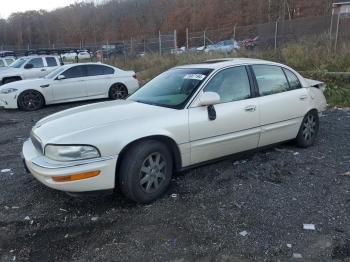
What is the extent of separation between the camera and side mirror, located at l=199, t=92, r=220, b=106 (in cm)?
456

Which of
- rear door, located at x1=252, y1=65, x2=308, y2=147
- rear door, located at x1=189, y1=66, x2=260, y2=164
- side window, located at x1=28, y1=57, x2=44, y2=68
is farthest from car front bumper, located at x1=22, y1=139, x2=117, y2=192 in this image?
side window, located at x1=28, y1=57, x2=44, y2=68

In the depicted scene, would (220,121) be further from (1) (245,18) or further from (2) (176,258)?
(1) (245,18)

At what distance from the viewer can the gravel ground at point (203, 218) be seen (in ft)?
11.0

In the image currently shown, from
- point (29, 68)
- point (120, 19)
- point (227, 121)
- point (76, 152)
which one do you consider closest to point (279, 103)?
point (227, 121)

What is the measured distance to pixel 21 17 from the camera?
91.9 m

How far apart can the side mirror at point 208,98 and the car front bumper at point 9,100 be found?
8303 mm

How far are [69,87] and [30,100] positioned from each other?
122 cm

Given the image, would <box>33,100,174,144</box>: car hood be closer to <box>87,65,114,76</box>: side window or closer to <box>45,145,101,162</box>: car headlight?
<box>45,145,101,162</box>: car headlight

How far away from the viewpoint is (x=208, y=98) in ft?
15.0

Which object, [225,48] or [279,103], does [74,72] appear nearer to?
[279,103]

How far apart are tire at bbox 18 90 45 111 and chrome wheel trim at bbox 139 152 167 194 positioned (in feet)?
26.9

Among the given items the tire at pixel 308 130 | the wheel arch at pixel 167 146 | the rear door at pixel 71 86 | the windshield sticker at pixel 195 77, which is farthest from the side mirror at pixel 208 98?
the rear door at pixel 71 86

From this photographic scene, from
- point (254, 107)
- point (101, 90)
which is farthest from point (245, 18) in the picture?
point (254, 107)

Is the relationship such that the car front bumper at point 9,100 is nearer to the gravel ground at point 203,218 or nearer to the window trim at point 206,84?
the gravel ground at point 203,218
